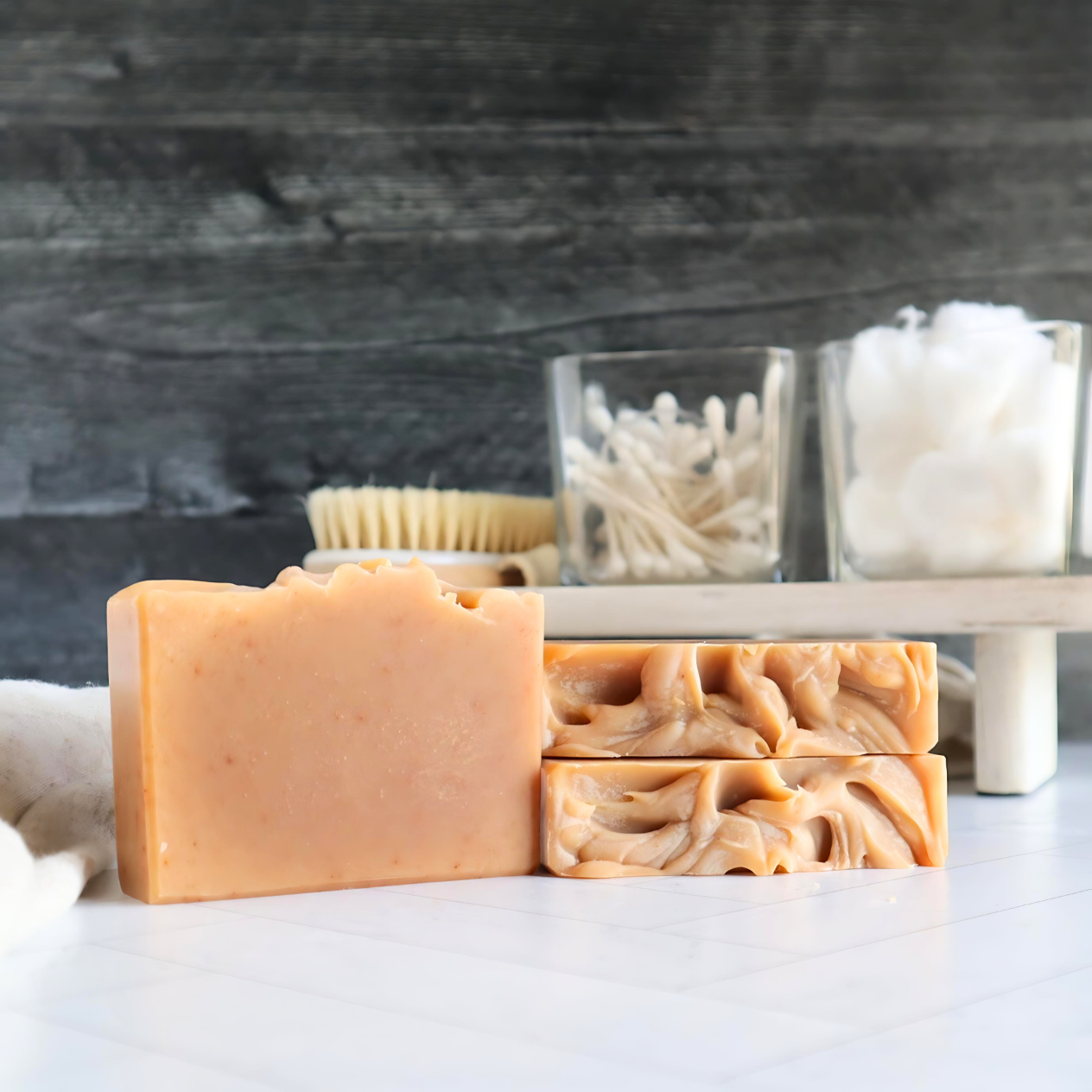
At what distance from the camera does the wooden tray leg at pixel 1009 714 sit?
74cm

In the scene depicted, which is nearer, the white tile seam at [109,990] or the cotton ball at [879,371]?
the white tile seam at [109,990]

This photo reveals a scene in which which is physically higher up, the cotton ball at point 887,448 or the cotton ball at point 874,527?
the cotton ball at point 887,448

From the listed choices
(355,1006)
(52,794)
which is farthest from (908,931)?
(52,794)

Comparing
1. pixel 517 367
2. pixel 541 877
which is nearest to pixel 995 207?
pixel 517 367

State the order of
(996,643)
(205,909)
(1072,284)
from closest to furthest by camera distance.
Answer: (205,909)
(996,643)
(1072,284)

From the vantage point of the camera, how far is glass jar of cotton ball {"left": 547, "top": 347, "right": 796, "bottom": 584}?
82 centimetres

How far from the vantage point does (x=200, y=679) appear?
467 millimetres

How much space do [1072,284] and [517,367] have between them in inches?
17.5

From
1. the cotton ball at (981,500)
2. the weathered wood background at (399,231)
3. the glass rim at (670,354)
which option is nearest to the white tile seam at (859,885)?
the cotton ball at (981,500)

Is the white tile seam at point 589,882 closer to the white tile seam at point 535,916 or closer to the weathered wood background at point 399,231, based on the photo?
the white tile seam at point 535,916

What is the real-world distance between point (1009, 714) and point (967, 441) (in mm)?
159

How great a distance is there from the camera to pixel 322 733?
48cm

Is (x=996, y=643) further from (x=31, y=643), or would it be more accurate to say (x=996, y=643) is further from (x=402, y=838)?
(x=31, y=643)

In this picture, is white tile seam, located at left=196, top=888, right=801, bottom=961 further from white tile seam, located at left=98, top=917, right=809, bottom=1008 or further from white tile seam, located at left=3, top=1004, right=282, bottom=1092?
white tile seam, located at left=3, top=1004, right=282, bottom=1092
